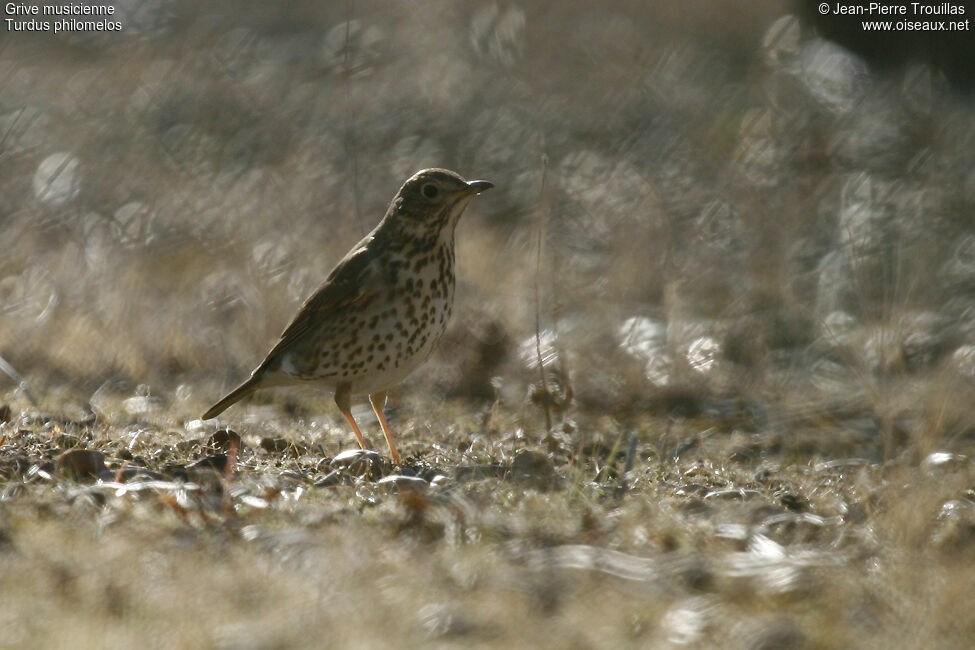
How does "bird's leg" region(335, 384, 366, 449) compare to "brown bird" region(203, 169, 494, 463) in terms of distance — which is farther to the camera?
"bird's leg" region(335, 384, 366, 449)

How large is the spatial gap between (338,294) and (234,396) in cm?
68

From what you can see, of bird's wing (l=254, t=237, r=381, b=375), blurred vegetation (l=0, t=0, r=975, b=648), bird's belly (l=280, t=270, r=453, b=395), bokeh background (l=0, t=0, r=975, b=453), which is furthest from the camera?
bokeh background (l=0, t=0, r=975, b=453)

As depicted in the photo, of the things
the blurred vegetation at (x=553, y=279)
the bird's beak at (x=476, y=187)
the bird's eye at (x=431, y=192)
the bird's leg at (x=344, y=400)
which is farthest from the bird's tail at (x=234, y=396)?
the bird's beak at (x=476, y=187)

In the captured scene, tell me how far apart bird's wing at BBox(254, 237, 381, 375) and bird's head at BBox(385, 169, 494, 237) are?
22cm

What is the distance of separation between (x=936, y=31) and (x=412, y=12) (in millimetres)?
5964

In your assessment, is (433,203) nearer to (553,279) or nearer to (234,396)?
(553,279)

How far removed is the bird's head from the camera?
607 cm

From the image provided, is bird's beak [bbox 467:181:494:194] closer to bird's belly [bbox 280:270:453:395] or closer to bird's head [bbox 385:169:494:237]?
bird's head [bbox 385:169:494:237]

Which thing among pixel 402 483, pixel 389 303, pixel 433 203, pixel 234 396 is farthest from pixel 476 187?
pixel 402 483

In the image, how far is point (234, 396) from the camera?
6.33 meters

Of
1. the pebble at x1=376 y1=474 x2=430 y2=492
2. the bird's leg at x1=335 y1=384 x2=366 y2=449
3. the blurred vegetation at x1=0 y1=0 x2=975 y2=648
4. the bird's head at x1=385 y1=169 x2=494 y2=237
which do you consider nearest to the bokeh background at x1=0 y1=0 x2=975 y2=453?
the blurred vegetation at x1=0 y1=0 x2=975 y2=648

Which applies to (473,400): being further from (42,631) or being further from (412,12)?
(412,12)

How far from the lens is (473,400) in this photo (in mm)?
→ 7180

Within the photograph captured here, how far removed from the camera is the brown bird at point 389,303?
597 centimetres
